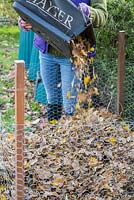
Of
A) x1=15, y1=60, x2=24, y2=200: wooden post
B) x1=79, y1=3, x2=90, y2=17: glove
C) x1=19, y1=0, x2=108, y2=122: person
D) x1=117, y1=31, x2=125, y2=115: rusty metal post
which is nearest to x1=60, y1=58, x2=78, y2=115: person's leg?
x1=19, y1=0, x2=108, y2=122: person

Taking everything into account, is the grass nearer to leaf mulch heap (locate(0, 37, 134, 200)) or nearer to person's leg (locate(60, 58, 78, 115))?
leaf mulch heap (locate(0, 37, 134, 200))

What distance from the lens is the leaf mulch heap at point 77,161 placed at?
10.1 feet

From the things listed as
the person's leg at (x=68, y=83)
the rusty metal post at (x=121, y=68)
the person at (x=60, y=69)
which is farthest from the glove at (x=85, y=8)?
the rusty metal post at (x=121, y=68)

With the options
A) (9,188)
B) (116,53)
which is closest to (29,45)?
(116,53)

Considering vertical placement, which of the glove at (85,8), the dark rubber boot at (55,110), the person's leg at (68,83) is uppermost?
the glove at (85,8)

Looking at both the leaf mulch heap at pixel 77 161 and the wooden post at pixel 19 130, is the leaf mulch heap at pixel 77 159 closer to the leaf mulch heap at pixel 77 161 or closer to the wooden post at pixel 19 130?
the leaf mulch heap at pixel 77 161

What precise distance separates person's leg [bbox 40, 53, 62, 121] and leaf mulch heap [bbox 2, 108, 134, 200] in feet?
1.02

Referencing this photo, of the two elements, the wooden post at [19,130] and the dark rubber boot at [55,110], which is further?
the dark rubber boot at [55,110]

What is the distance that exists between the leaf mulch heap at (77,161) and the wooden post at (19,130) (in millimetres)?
167

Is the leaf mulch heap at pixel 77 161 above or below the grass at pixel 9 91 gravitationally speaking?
below

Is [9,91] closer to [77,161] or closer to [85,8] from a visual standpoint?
[85,8]

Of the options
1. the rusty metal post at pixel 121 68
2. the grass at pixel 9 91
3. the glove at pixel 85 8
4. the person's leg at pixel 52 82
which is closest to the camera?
the glove at pixel 85 8

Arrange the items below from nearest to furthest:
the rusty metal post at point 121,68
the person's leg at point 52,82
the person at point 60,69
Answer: the person at point 60,69 < the person's leg at point 52,82 < the rusty metal post at point 121,68

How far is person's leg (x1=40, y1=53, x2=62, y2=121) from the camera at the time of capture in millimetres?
3854
